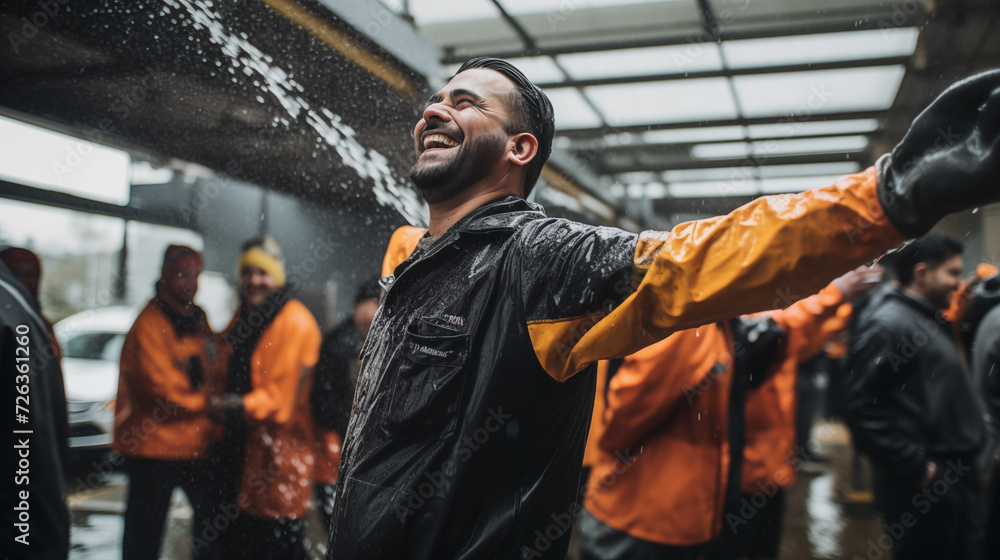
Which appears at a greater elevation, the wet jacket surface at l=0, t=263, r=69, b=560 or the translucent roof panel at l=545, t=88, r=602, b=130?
the translucent roof panel at l=545, t=88, r=602, b=130

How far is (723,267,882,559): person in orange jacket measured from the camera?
8.72 ft

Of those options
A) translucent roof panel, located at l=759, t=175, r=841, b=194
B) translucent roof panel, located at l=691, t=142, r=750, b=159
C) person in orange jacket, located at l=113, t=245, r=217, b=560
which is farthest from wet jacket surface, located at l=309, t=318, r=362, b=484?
translucent roof panel, located at l=759, t=175, r=841, b=194

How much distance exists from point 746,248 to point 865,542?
4964mm

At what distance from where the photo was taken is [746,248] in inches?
31.8

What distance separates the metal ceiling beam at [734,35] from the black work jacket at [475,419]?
1.96 metres

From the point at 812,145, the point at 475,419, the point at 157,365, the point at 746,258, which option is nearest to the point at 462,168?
the point at 475,419

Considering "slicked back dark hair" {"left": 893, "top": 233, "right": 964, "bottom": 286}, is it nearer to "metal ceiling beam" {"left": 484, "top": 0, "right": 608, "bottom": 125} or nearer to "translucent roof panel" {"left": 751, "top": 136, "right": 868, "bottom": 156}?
"translucent roof panel" {"left": 751, "top": 136, "right": 868, "bottom": 156}

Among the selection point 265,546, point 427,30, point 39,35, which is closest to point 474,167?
point 427,30

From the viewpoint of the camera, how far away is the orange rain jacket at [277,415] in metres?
2.57

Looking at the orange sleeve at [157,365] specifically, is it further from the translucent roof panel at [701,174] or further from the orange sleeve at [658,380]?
the translucent roof panel at [701,174]

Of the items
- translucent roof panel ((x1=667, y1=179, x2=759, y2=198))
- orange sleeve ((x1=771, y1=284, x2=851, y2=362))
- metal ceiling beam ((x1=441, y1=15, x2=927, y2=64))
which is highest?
metal ceiling beam ((x1=441, y1=15, x2=927, y2=64))

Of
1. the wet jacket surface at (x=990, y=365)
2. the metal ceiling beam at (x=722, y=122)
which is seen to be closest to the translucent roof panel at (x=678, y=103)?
the metal ceiling beam at (x=722, y=122)

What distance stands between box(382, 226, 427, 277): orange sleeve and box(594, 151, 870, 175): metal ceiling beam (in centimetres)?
165

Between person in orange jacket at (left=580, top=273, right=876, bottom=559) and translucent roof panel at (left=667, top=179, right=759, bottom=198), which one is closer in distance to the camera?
person in orange jacket at (left=580, top=273, right=876, bottom=559)
